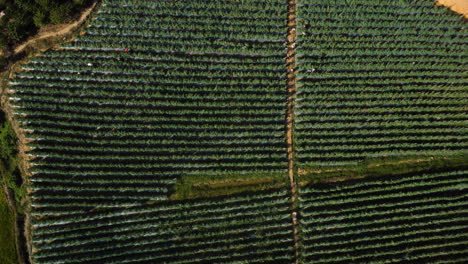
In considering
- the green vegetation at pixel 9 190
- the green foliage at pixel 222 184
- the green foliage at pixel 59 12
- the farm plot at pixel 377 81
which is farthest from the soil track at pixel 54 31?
the farm plot at pixel 377 81

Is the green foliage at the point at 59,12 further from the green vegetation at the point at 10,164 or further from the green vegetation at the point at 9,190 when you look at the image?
the green vegetation at the point at 10,164

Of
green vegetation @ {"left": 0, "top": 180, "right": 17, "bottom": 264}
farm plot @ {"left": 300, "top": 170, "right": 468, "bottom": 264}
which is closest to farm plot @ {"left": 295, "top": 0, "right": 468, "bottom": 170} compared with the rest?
farm plot @ {"left": 300, "top": 170, "right": 468, "bottom": 264}

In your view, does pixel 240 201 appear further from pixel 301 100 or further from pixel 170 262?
pixel 301 100

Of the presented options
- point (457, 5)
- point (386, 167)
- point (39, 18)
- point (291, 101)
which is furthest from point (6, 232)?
point (457, 5)

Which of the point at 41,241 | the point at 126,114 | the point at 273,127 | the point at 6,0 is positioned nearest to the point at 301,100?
the point at 273,127

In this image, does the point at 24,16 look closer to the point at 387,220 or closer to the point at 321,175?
the point at 321,175

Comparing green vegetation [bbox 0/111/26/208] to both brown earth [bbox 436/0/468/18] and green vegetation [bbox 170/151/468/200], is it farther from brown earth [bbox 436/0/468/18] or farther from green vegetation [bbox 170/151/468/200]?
brown earth [bbox 436/0/468/18]

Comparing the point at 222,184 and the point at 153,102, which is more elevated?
the point at 153,102
